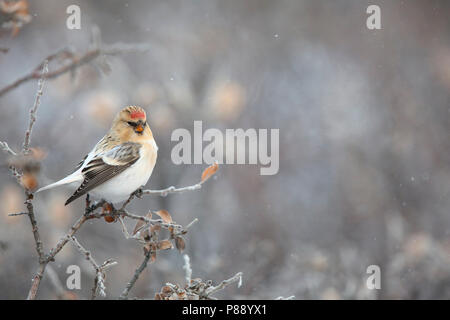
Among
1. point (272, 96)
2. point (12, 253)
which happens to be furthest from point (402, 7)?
point (12, 253)

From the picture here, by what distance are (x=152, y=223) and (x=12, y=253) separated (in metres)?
2.89

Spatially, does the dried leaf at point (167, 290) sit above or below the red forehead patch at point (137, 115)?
below

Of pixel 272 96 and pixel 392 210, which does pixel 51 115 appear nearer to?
pixel 272 96

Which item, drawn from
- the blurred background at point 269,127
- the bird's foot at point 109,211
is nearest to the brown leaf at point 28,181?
the bird's foot at point 109,211

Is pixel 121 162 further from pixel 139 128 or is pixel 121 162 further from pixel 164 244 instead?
pixel 164 244

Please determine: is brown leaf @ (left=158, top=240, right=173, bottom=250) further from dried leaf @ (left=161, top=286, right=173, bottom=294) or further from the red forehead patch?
the red forehead patch

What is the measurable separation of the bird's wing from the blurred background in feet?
4.84

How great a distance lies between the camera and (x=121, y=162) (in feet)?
9.14

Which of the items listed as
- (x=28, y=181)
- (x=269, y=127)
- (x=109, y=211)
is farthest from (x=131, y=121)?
(x=269, y=127)

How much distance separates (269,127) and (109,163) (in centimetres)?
362

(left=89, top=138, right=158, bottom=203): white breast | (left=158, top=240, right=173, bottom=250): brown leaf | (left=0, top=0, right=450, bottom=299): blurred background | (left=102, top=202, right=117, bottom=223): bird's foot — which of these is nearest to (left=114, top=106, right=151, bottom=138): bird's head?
(left=89, top=138, right=158, bottom=203): white breast

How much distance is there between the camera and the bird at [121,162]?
2.61 metres

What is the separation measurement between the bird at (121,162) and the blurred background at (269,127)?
1461 mm

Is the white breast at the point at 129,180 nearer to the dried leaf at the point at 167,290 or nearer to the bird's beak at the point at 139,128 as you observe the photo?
the bird's beak at the point at 139,128
